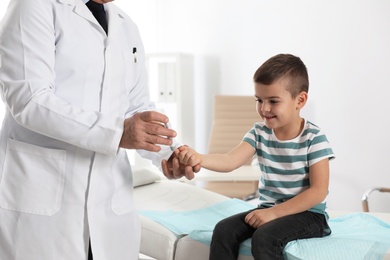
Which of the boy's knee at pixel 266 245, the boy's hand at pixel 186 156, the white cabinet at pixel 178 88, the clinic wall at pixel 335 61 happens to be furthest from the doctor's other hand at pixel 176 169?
the white cabinet at pixel 178 88

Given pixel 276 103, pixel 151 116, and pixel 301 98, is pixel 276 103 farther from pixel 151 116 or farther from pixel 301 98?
pixel 151 116

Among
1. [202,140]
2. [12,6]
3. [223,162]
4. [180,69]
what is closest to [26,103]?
[12,6]

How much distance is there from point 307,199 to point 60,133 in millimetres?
1026

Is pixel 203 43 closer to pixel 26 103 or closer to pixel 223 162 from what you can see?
pixel 223 162

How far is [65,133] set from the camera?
51.1 inches

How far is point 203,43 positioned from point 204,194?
2.62 m

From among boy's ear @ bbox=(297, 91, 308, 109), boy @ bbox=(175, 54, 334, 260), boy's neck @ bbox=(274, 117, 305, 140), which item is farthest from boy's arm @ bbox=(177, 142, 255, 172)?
boy's ear @ bbox=(297, 91, 308, 109)

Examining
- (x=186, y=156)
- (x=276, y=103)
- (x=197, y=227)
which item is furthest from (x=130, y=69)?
(x=197, y=227)

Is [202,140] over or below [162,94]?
below

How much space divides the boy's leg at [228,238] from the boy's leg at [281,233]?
108mm

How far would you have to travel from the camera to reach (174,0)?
5.52 meters

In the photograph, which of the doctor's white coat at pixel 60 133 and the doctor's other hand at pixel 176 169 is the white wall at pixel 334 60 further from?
the doctor's white coat at pixel 60 133

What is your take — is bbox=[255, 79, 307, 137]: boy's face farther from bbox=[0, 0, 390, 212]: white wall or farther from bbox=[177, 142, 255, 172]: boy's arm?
bbox=[0, 0, 390, 212]: white wall

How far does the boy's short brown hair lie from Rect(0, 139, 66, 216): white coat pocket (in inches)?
34.1
